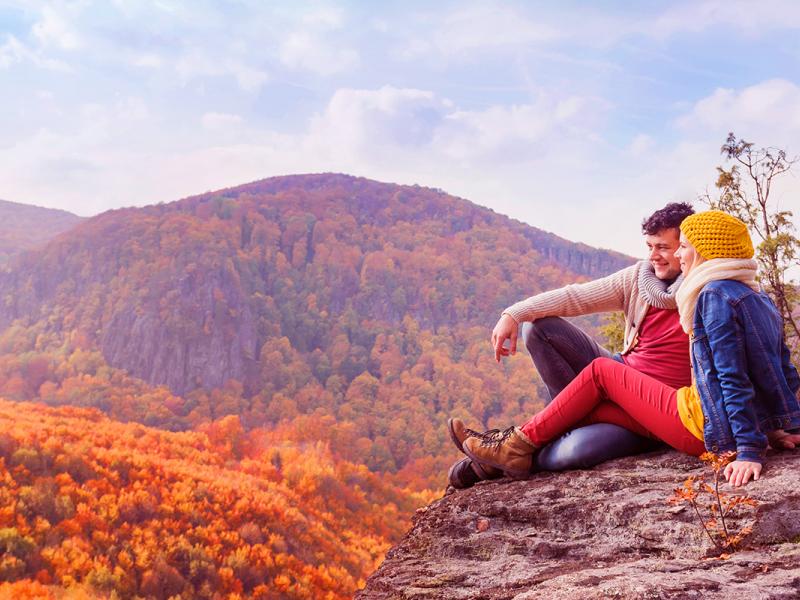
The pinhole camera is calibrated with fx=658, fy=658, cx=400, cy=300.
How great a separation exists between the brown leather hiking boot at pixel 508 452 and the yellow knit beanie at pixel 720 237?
120cm

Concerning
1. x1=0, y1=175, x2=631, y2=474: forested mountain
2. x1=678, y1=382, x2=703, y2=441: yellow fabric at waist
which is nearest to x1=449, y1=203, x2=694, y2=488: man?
x1=678, y1=382, x2=703, y2=441: yellow fabric at waist

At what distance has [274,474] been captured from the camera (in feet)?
145

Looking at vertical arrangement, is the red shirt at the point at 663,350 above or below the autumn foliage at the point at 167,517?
above

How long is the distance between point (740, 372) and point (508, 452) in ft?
3.85

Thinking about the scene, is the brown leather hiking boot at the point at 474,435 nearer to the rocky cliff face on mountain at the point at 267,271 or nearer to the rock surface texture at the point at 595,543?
the rock surface texture at the point at 595,543

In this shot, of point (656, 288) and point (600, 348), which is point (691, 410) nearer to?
point (656, 288)

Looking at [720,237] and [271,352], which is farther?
[271,352]

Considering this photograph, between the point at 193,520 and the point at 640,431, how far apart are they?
31507mm

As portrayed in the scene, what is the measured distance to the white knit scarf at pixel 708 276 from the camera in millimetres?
2605

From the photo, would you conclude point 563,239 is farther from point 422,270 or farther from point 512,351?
point 512,351

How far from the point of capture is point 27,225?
255ft

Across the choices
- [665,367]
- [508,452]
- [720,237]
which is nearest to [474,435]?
[508,452]

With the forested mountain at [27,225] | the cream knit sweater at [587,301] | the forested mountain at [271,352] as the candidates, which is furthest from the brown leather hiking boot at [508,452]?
the forested mountain at [27,225]

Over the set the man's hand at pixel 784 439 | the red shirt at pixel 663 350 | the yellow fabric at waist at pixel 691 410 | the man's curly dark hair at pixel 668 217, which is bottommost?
the man's hand at pixel 784 439
